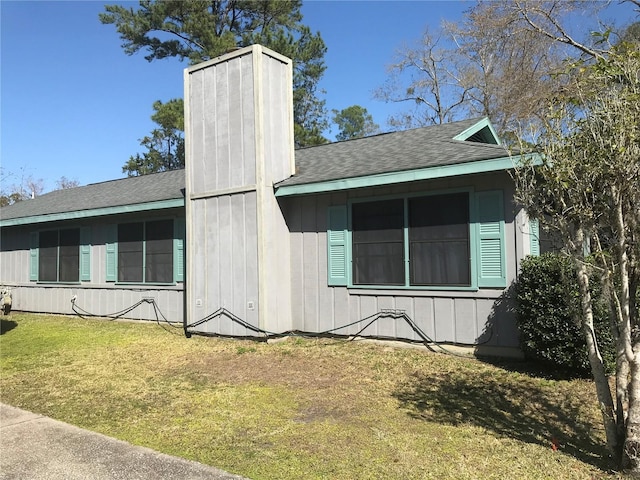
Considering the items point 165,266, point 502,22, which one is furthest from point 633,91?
point 502,22

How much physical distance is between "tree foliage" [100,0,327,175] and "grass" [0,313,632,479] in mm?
17655

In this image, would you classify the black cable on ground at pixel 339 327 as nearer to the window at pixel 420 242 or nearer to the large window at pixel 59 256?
the window at pixel 420 242

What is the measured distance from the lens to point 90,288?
12109 millimetres

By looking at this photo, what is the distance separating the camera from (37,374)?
22.0 ft

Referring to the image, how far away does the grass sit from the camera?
3.63m

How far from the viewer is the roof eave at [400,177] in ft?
20.8

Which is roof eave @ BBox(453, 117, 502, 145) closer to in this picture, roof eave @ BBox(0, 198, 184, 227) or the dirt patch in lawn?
the dirt patch in lawn

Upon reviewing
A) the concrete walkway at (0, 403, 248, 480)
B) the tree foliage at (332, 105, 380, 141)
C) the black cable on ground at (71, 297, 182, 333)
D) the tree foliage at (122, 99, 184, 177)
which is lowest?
the concrete walkway at (0, 403, 248, 480)

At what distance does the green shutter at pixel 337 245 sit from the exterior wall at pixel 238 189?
934mm

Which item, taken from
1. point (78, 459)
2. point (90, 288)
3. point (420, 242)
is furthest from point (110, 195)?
point (78, 459)

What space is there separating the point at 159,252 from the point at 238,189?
324 centimetres

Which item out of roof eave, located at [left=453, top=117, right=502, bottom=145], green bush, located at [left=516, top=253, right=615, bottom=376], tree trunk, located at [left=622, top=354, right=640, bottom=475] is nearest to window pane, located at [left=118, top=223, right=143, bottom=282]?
roof eave, located at [left=453, top=117, right=502, bottom=145]

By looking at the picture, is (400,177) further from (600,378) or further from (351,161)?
(600,378)

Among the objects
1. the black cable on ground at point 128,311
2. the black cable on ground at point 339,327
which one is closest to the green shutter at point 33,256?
the black cable on ground at point 128,311
